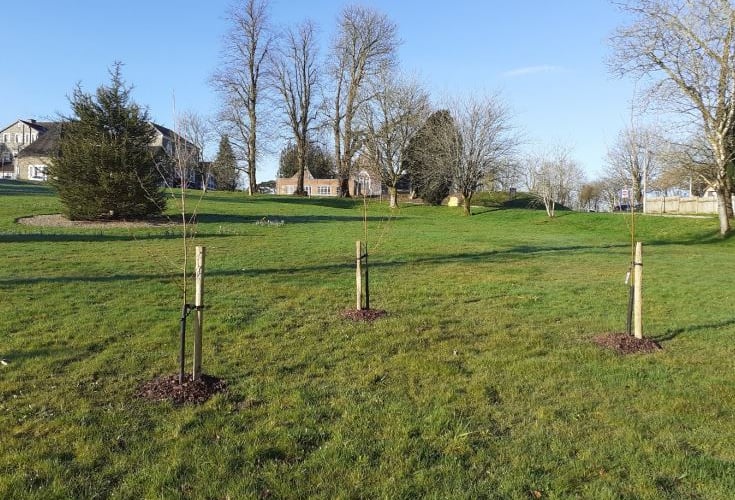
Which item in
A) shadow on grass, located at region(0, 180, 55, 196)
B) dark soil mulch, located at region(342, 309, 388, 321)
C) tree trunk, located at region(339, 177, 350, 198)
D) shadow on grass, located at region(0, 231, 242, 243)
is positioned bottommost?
dark soil mulch, located at region(342, 309, 388, 321)

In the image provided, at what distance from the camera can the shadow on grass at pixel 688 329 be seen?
685cm

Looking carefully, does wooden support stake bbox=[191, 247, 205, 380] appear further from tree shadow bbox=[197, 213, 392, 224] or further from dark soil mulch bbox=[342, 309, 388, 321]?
tree shadow bbox=[197, 213, 392, 224]

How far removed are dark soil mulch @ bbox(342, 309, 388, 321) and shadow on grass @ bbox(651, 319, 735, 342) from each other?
361 cm

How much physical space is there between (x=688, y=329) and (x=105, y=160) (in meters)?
18.3

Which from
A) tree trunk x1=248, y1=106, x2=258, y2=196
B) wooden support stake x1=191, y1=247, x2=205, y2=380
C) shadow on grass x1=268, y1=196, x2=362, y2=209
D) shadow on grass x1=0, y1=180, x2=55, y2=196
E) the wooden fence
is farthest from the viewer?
tree trunk x1=248, y1=106, x2=258, y2=196

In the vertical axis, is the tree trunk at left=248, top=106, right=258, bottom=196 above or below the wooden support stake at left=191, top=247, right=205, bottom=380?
above

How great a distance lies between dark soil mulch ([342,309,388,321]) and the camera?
7.41m

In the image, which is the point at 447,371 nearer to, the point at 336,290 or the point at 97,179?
the point at 336,290

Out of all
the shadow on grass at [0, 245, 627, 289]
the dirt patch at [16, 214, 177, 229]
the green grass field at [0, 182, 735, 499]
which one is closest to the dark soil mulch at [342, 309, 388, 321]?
the green grass field at [0, 182, 735, 499]

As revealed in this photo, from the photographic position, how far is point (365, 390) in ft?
15.8

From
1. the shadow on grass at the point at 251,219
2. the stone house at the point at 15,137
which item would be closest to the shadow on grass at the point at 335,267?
the shadow on grass at the point at 251,219

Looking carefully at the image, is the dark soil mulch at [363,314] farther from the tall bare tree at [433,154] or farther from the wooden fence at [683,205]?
the wooden fence at [683,205]

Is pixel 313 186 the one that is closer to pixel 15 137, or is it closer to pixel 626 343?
pixel 15 137

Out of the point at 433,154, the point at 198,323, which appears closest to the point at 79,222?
the point at 198,323
